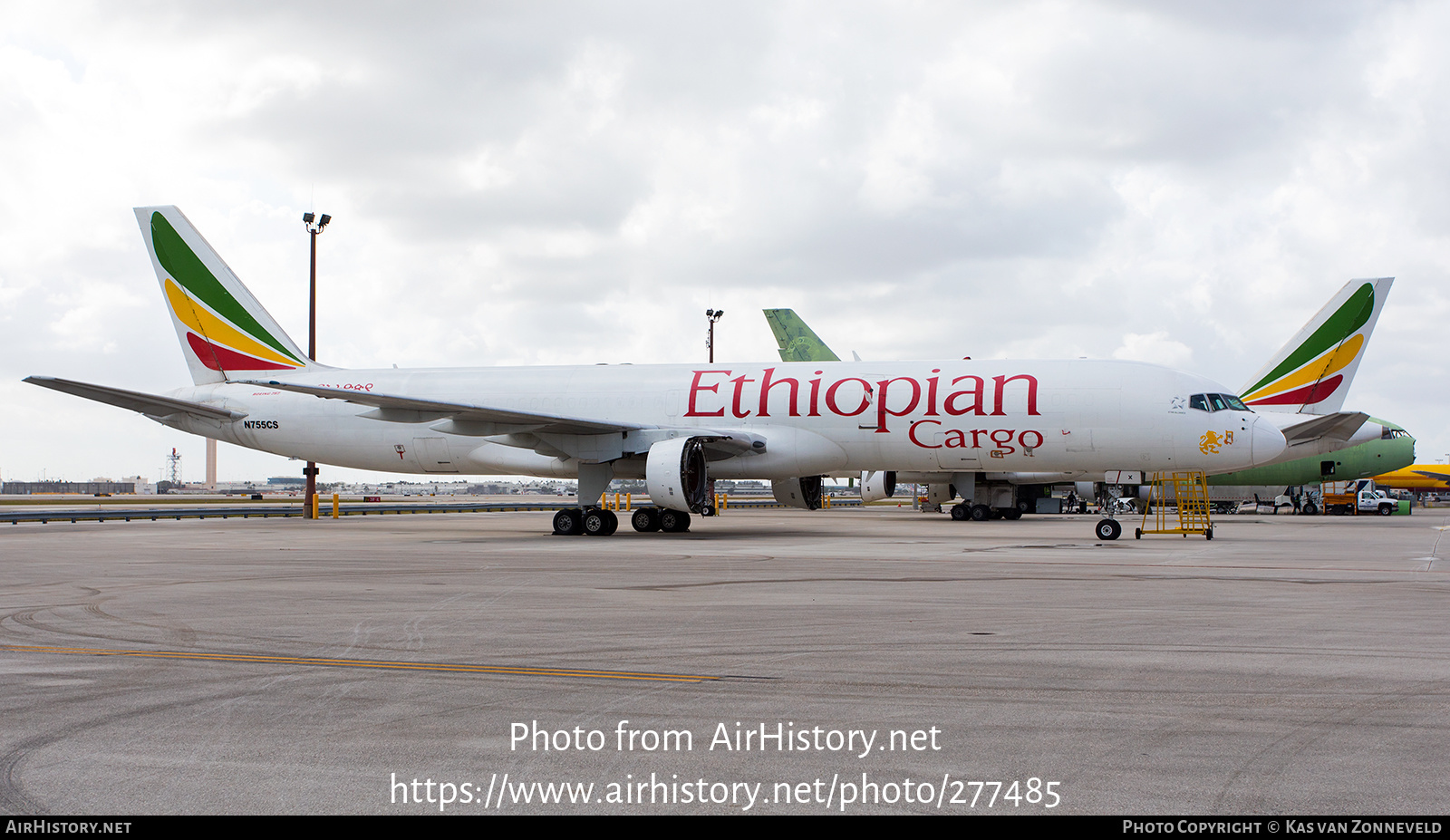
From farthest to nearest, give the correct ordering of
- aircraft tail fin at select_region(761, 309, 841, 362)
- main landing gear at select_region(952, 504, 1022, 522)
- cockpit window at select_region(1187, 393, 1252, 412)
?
aircraft tail fin at select_region(761, 309, 841, 362) → main landing gear at select_region(952, 504, 1022, 522) → cockpit window at select_region(1187, 393, 1252, 412)

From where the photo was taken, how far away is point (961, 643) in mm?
8438

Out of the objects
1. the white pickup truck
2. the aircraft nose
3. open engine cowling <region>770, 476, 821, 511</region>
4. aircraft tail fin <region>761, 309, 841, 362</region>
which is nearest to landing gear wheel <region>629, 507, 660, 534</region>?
open engine cowling <region>770, 476, 821, 511</region>

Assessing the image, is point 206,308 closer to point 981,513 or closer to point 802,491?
point 802,491

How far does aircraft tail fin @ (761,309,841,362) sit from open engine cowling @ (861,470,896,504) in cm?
842

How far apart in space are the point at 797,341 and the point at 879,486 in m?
11.3

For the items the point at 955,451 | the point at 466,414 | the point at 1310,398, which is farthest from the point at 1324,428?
the point at 466,414

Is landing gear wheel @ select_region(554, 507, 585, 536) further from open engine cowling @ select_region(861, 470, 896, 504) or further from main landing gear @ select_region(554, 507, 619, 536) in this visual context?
open engine cowling @ select_region(861, 470, 896, 504)

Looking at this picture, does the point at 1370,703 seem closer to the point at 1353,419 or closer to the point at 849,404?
the point at 849,404

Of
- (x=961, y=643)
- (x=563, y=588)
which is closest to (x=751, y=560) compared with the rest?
(x=563, y=588)

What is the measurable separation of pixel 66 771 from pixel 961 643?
5959mm

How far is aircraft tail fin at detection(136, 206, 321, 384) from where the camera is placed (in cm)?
2958

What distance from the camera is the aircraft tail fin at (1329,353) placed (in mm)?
35094

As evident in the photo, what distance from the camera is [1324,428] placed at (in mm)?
32312
